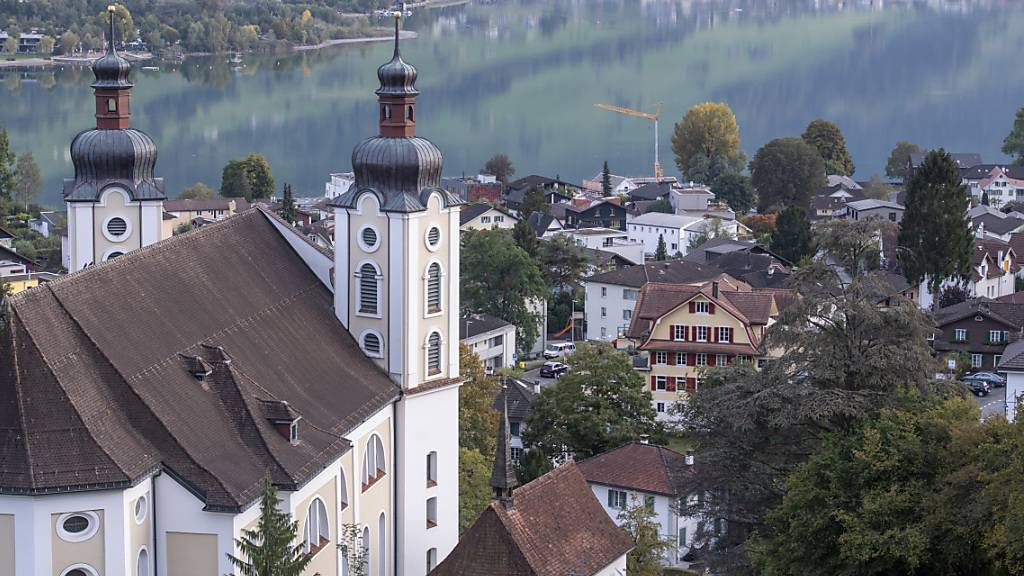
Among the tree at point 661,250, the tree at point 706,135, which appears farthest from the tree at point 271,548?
the tree at point 706,135

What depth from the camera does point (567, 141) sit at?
519ft

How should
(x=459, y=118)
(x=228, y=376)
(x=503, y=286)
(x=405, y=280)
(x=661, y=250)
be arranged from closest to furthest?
1. (x=228, y=376)
2. (x=405, y=280)
3. (x=503, y=286)
4. (x=661, y=250)
5. (x=459, y=118)

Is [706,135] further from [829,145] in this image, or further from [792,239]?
[792,239]

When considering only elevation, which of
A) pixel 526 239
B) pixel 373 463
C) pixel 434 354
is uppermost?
pixel 434 354

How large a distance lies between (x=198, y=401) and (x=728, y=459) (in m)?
11.6

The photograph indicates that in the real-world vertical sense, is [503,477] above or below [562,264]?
above

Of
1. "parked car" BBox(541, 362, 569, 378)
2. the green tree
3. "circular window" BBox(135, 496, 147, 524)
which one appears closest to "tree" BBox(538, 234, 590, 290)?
"parked car" BBox(541, 362, 569, 378)

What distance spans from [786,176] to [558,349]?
4666 cm

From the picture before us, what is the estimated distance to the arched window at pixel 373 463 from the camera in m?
33.1

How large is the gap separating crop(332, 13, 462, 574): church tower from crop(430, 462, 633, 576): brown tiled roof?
14.4 ft

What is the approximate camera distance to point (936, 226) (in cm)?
6838

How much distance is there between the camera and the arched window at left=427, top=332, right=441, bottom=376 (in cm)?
3538

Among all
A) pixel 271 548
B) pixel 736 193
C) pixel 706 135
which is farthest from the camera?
pixel 706 135

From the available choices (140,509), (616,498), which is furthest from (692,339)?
(140,509)
